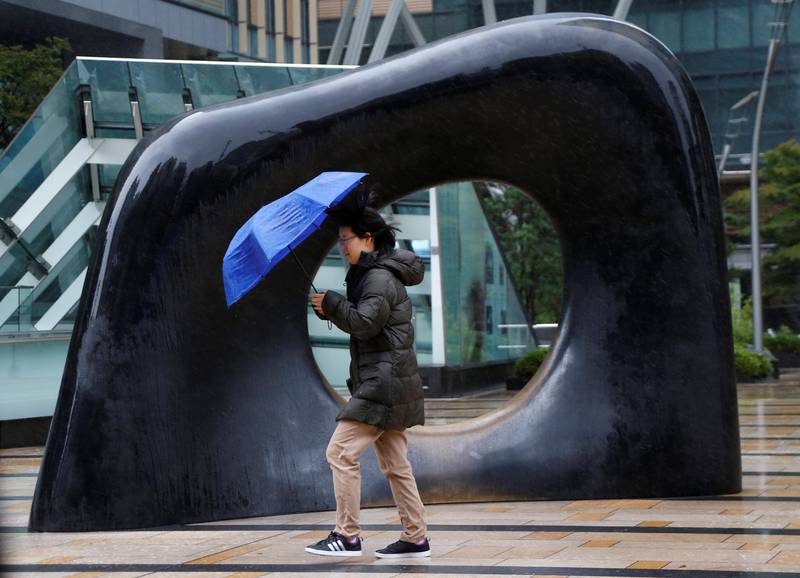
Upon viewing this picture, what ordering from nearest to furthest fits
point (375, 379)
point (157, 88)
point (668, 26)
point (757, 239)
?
point (375, 379) < point (157, 88) < point (757, 239) < point (668, 26)

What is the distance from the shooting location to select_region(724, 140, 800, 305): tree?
4312cm

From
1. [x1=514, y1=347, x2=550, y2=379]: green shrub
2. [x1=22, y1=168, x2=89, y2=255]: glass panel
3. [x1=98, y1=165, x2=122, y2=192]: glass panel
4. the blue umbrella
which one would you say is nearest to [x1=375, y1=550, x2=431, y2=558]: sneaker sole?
the blue umbrella

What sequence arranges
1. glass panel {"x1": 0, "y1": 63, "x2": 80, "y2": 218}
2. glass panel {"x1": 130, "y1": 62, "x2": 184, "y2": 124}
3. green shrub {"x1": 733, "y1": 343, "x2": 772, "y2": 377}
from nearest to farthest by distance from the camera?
glass panel {"x1": 0, "y1": 63, "x2": 80, "y2": 218}, glass panel {"x1": 130, "y1": 62, "x2": 184, "y2": 124}, green shrub {"x1": 733, "y1": 343, "x2": 772, "y2": 377}

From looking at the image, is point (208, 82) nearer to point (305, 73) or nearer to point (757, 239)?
point (305, 73)

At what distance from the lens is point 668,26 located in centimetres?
5569

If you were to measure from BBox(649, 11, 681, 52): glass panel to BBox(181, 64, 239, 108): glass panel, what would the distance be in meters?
43.2

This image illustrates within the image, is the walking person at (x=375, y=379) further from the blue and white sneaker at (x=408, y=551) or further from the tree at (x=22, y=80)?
the tree at (x=22, y=80)

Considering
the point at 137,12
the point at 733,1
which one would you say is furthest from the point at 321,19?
the point at 137,12

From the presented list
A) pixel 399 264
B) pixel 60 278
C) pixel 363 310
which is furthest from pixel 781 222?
pixel 363 310

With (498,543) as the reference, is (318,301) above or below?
above

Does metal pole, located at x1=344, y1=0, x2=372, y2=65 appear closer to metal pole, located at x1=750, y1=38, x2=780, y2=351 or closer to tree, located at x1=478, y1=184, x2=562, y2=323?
tree, located at x1=478, y1=184, x2=562, y2=323

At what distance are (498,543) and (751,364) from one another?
16994mm

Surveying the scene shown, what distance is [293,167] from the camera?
7895mm

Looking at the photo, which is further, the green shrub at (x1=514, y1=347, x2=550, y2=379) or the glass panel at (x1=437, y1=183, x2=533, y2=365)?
the green shrub at (x1=514, y1=347, x2=550, y2=379)
